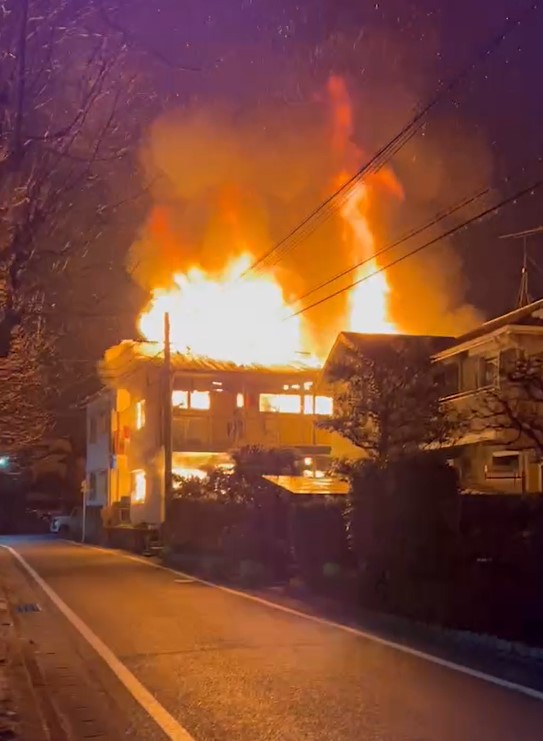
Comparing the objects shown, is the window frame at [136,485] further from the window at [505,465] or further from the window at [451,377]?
the window at [505,465]

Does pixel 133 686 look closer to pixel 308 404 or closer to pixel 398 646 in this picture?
pixel 398 646

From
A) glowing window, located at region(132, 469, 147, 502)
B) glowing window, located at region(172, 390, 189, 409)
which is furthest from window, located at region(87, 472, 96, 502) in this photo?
glowing window, located at region(172, 390, 189, 409)

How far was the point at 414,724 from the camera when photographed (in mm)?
7238

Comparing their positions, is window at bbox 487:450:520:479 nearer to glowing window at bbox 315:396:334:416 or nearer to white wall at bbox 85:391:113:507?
glowing window at bbox 315:396:334:416

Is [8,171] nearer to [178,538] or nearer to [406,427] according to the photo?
[406,427]

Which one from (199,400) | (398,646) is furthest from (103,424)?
(398,646)

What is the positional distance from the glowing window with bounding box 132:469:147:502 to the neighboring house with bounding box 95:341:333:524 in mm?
46

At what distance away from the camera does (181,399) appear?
1583 inches

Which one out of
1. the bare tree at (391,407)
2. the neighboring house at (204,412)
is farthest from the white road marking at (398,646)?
the neighboring house at (204,412)

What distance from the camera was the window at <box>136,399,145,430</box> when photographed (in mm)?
41375

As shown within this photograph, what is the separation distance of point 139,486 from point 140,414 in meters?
3.36

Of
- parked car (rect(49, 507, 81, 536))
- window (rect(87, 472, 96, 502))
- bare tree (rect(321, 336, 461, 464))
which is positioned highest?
bare tree (rect(321, 336, 461, 464))

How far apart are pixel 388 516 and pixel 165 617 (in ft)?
12.6

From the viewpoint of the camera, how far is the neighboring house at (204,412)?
39.4 m
